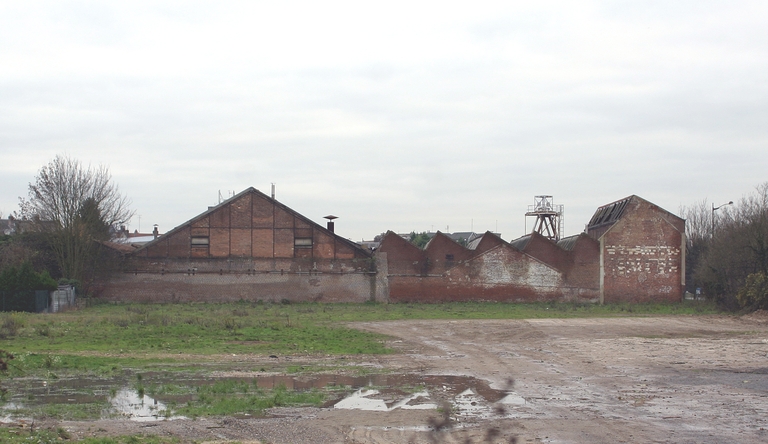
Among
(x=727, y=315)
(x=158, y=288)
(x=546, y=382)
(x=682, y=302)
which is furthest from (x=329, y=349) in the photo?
(x=682, y=302)

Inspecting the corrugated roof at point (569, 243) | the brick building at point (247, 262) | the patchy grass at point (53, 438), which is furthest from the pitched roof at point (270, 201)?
the patchy grass at point (53, 438)

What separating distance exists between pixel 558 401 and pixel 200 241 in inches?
1497

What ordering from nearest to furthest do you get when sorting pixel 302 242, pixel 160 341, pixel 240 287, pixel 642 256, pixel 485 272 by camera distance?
pixel 160 341 < pixel 240 287 < pixel 302 242 < pixel 485 272 < pixel 642 256

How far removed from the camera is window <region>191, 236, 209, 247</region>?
48.2 metres

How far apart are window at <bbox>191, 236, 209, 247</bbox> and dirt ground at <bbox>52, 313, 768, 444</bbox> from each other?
26.5 m

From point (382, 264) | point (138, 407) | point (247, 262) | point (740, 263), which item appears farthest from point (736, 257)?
point (138, 407)

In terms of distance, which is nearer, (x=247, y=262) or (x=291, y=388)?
(x=291, y=388)

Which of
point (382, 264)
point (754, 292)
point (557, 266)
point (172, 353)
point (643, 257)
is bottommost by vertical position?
point (172, 353)

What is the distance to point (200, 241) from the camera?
48.3 m

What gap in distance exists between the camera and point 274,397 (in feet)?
43.8

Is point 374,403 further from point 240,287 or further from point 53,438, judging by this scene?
point 240,287

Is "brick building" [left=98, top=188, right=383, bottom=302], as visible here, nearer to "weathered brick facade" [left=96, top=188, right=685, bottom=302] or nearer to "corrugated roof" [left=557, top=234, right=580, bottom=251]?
"weathered brick facade" [left=96, top=188, right=685, bottom=302]

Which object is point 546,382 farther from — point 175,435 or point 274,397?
point 175,435

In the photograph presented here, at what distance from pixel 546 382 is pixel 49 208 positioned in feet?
122
